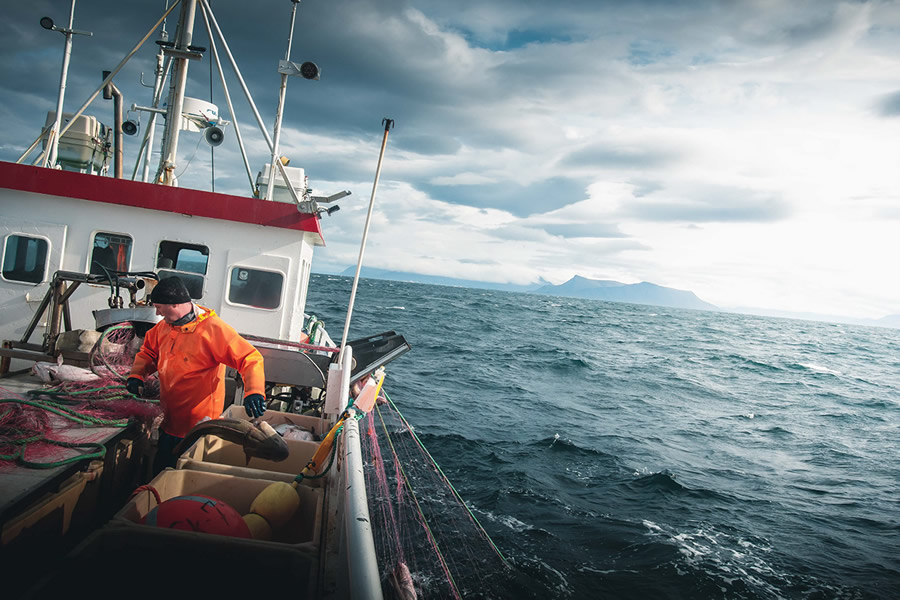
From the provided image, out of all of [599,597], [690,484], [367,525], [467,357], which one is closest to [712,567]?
[599,597]

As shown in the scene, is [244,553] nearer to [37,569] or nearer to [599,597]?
[37,569]

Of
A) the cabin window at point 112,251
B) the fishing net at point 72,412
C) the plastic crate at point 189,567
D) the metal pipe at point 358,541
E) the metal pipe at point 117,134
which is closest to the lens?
the metal pipe at point 358,541

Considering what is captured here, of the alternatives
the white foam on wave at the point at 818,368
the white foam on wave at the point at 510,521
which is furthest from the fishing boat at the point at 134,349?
the white foam on wave at the point at 818,368

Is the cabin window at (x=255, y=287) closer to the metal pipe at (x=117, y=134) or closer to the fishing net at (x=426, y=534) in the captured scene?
the fishing net at (x=426, y=534)

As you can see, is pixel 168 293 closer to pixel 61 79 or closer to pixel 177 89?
pixel 177 89

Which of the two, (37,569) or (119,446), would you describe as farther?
(119,446)

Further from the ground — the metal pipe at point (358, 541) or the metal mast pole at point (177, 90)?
the metal mast pole at point (177, 90)

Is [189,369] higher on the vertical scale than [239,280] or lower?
lower

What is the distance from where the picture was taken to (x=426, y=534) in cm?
745

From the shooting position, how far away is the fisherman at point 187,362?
12.6ft

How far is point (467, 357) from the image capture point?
24953 mm

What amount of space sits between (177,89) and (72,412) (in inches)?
231

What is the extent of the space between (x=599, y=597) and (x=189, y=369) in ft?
17.4

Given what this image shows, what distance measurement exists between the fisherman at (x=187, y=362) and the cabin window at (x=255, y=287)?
3453 mm
